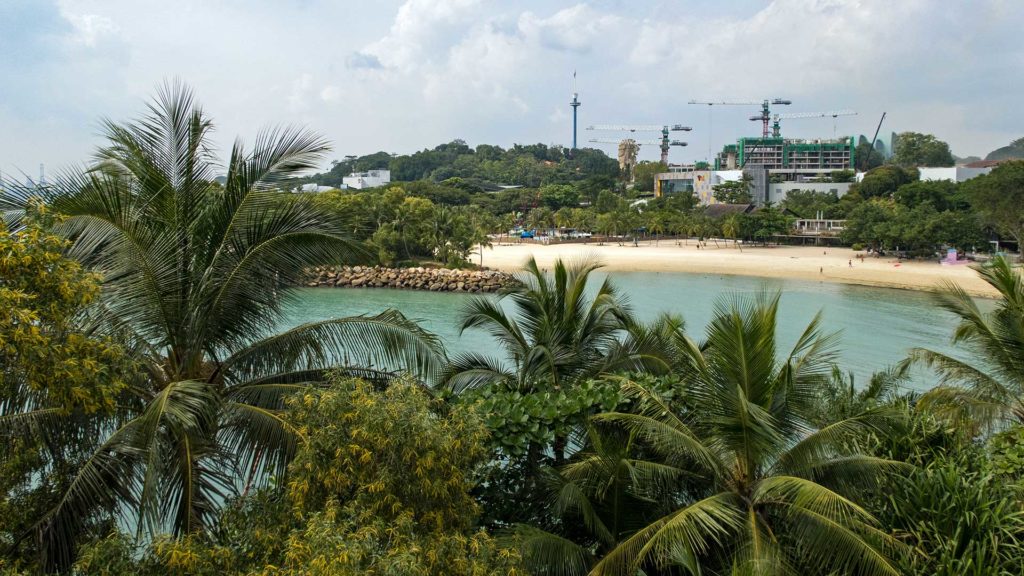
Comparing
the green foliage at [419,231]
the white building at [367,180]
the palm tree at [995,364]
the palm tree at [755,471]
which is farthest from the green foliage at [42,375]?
the white building at [367,180]

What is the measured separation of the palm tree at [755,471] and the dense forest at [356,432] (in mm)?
29

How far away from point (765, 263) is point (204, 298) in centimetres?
5688

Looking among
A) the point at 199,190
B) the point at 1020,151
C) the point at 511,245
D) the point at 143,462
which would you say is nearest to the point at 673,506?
the point at 143,462

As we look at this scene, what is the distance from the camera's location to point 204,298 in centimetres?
781

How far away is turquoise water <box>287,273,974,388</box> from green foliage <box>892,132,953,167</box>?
9828cm

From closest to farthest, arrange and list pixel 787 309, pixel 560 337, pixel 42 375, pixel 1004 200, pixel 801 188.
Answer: pixel 42 375 → pixel 560 337 → pixel 787 309 → pixel 1004 200 → pixel 801 188

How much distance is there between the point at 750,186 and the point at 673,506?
10623 cm

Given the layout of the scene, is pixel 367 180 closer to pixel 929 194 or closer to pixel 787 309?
pixel 929 194

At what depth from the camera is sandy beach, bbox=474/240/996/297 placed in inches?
1976

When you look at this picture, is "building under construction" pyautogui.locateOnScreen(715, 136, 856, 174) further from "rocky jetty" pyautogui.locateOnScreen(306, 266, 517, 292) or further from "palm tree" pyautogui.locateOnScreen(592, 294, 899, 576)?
"palm tree" pyautogui.locateOnScreen(592, 294, 899, 576)

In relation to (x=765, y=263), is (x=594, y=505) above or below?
below

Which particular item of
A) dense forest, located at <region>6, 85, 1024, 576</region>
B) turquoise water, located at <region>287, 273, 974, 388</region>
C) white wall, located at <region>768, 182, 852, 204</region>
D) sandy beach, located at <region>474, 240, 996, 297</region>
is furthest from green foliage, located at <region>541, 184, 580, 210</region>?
dense forest, located at <region>6, 85, 1024, 576</region>

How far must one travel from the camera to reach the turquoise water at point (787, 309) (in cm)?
3002

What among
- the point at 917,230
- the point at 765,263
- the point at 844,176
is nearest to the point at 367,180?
the point at 844,176
